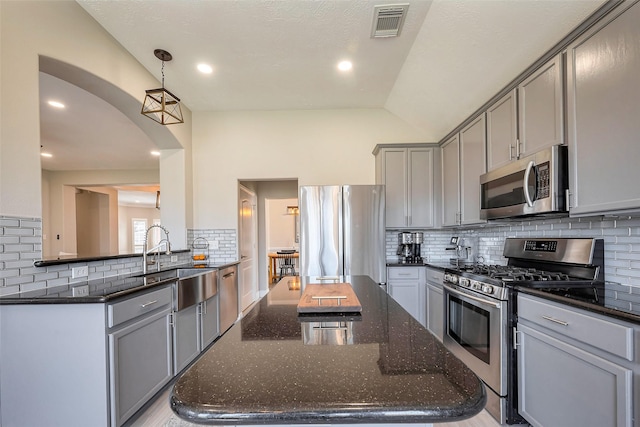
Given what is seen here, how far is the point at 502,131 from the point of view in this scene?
2412 millimetres

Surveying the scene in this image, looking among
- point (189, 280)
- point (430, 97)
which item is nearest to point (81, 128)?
point (189, 280)

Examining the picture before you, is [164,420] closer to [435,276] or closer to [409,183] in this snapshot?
[435,276]

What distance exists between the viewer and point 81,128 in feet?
13.9

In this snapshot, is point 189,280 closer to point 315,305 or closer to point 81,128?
point 315,305

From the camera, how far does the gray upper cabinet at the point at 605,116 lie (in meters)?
1.39

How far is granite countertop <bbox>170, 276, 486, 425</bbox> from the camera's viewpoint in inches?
22.9

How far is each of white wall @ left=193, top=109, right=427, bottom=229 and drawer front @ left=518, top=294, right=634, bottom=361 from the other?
8.49 ft

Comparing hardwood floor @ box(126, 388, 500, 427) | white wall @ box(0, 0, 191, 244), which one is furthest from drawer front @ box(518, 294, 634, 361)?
white wall @ box(0, 0, 191, 244)

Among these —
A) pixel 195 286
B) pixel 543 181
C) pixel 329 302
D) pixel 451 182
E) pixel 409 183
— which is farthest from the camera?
pixel 409 183

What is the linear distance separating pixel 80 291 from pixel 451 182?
3.39 metres

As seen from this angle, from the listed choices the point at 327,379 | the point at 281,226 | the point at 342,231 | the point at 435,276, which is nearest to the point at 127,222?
the point at 281,226

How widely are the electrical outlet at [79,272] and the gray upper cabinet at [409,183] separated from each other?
2.97 m

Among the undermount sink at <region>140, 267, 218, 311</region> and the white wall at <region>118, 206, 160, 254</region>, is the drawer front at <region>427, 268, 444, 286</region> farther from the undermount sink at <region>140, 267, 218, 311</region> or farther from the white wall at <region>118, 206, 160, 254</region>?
the white wall at <region>118, 206, 160, 254</region>

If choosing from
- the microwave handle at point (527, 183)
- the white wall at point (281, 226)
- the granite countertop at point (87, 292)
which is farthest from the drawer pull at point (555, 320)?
the white wall at point (281, 226)
